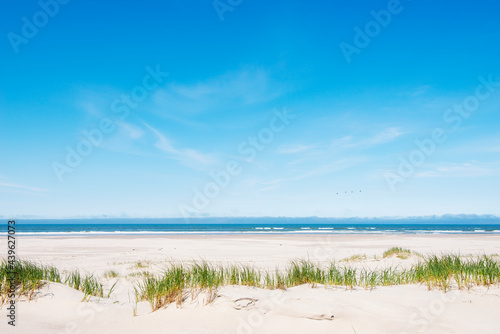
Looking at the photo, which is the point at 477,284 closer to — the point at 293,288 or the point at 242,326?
the point at 293,288

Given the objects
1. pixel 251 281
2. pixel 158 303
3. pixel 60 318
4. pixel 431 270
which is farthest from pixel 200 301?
pixel 431 270

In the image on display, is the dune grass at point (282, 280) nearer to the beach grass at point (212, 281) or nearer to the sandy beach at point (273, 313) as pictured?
the beach grass at point (212, 281)

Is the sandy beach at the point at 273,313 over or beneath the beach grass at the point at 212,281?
beneath

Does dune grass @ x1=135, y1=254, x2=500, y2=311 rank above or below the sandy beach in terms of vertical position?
above

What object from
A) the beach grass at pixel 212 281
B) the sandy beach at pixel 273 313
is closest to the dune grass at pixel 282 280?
the beach grass at pixel 212 281

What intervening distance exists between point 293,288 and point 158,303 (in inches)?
98.7

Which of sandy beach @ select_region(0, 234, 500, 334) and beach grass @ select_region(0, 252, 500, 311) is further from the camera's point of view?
beach grass @ select_region(0, 252, 500, 311)

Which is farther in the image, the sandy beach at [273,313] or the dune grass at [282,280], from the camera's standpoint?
the dune grass at [282,280]

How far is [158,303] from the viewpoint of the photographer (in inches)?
192

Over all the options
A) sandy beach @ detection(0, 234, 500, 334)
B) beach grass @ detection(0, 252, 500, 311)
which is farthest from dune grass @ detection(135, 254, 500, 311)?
sandy beach @ detection(0, 234, 500, 334)

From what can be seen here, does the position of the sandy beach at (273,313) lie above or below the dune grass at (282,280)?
below

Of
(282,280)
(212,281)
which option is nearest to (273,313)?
(212,281)

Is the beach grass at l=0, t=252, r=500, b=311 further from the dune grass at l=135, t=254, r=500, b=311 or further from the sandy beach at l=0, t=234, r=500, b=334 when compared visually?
the sandy beach at l=0, t=234, r=500, b=334

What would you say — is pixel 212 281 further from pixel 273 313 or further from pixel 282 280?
pixel 282 280
